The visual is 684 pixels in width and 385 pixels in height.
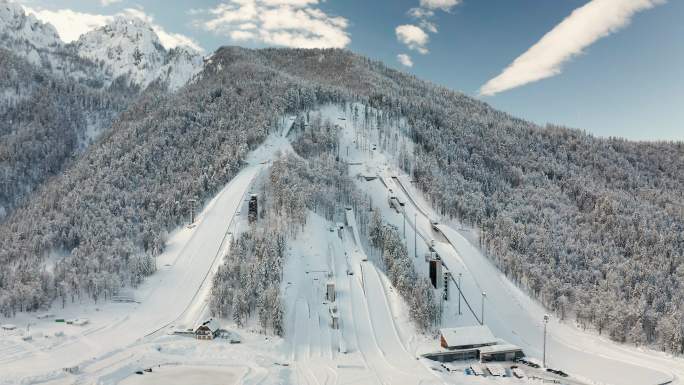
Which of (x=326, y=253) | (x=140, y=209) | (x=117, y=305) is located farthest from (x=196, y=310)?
(x=140, y=209)

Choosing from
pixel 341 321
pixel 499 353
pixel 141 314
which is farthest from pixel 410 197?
pixel 141 314

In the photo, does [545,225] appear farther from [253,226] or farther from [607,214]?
[253,226]

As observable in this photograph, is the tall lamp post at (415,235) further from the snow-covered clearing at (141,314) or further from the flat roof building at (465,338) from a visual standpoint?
the snow-covered clearing at (141,314)

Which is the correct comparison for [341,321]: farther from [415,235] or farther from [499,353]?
[415,235]

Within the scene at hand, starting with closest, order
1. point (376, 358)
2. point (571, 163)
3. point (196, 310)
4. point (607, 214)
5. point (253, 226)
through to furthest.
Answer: point (376, 358)
point (196, 310)
point (253, 226)
point (607, 214)
point (571, 163)

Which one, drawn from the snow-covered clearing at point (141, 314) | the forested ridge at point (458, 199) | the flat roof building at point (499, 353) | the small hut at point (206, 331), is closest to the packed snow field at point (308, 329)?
the snow-covered clearing at point (141, 314)

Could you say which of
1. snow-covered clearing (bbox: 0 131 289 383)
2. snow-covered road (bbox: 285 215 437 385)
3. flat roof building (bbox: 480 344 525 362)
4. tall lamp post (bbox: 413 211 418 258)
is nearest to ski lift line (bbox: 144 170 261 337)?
snow-covered clearing (bbox: 0 131 289 383)
